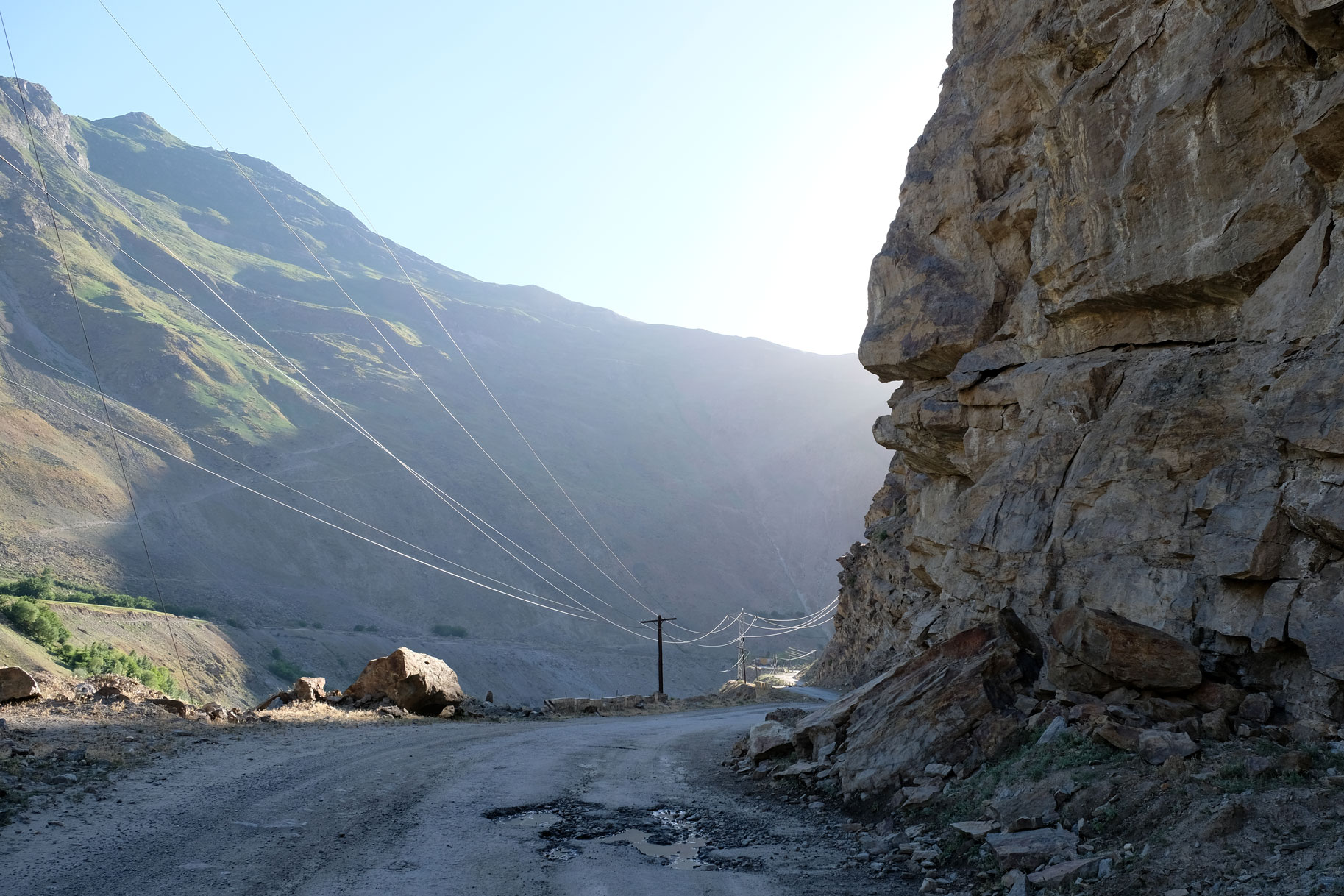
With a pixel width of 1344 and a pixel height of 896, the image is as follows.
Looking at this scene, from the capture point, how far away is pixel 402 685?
62.0 feet

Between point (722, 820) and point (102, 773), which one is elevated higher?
point (102, 773)

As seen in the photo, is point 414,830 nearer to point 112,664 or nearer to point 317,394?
point 112,664

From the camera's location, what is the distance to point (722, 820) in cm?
912

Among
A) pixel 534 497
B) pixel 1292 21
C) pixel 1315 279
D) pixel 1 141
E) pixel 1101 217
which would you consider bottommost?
pixel 534 497

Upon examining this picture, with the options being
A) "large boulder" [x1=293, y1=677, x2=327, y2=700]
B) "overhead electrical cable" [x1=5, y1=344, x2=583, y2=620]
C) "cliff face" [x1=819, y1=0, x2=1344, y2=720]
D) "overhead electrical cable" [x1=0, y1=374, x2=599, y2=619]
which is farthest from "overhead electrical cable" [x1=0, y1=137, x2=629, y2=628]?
"cliff face" [x1=819, y1=0, x2=1344, y2=720]

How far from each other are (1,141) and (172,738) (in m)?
147

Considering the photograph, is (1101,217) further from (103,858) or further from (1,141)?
(1,141)

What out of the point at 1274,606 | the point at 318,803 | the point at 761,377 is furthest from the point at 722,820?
the point at 761,377

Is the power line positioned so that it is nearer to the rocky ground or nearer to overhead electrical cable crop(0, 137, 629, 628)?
overhead electrical cable crop(0, 137, 629, 628)

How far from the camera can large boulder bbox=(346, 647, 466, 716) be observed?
1889cm

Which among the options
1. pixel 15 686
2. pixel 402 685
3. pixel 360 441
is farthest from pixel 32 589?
pixel 360 441

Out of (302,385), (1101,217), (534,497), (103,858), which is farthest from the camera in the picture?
(302,385)

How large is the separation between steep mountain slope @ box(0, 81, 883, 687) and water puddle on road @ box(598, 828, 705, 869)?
185ft

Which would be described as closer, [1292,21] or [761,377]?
[1292,21]
